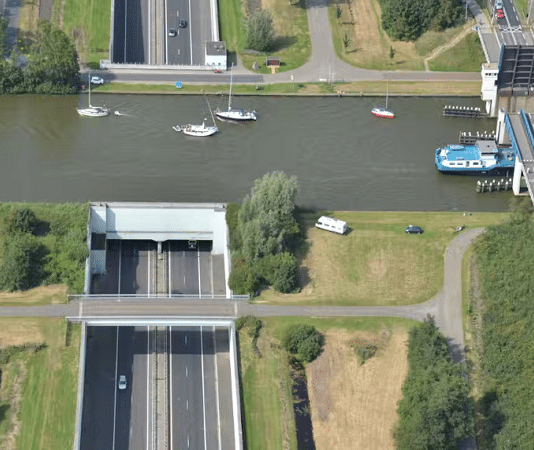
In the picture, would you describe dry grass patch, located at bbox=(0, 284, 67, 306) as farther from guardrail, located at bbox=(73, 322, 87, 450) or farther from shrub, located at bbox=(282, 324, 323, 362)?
shrub, located at bbox=(282, 324, 323, 362)

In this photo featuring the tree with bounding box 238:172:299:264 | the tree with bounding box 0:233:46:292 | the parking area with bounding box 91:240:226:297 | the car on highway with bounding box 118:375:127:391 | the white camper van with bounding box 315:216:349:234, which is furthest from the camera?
the white camper van with bounding box 315:216:349:234

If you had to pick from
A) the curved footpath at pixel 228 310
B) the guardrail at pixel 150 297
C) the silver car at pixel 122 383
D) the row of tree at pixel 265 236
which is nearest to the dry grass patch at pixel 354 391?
the curved footpath at pixel 228 310

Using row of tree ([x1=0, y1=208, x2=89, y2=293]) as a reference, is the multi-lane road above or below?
below

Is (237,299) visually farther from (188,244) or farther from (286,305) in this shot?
(188,244)

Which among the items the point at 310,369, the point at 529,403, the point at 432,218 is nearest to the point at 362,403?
the point at 310,369

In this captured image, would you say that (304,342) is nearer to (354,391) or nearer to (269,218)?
(354,391)

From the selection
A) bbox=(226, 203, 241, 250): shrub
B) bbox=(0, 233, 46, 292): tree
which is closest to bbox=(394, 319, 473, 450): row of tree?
bbox=(226, 203, 241, 250): shrub

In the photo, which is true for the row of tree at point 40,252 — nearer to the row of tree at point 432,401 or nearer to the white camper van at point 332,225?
the white camper van at point 332,225
